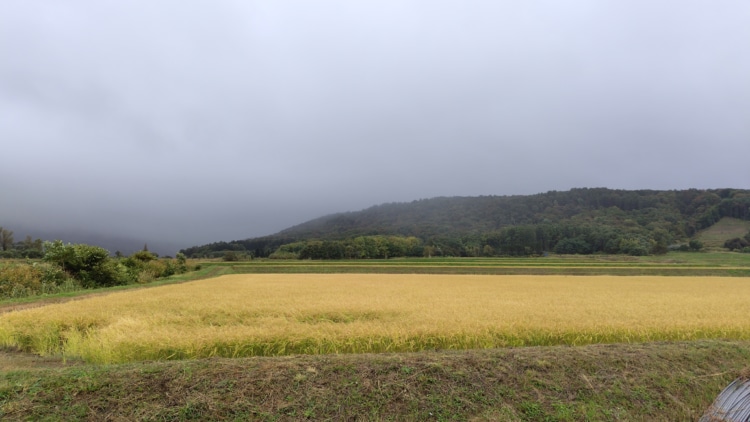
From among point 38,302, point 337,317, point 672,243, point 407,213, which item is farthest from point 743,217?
point 38,302

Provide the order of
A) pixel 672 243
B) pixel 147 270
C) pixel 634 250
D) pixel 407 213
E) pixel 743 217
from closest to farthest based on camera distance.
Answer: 1. pixel 147 270
2. pixel 634 250
3. pixel 672 243
4. pixel 743 217
5. pixel 407 213

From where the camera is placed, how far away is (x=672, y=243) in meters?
101

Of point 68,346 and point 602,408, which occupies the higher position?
point 68,346

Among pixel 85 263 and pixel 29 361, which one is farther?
pixel 85 263

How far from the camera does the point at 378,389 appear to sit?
5152 millimetres

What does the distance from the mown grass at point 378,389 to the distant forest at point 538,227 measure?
72745mm

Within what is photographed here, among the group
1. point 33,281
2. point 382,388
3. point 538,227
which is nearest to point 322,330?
point 382,388

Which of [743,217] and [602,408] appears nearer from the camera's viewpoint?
[602,408]

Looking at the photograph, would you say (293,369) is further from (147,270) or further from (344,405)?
(147,270)

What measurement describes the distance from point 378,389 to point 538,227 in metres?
107

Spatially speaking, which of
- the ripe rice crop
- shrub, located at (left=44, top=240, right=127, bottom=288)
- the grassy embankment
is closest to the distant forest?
shrub, located at (left=44, top=240, right=127, bottom=288)

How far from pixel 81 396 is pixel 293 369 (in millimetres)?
2938

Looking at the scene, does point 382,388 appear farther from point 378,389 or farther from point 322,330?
point 322,330

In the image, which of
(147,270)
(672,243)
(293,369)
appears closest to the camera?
(293,369)
